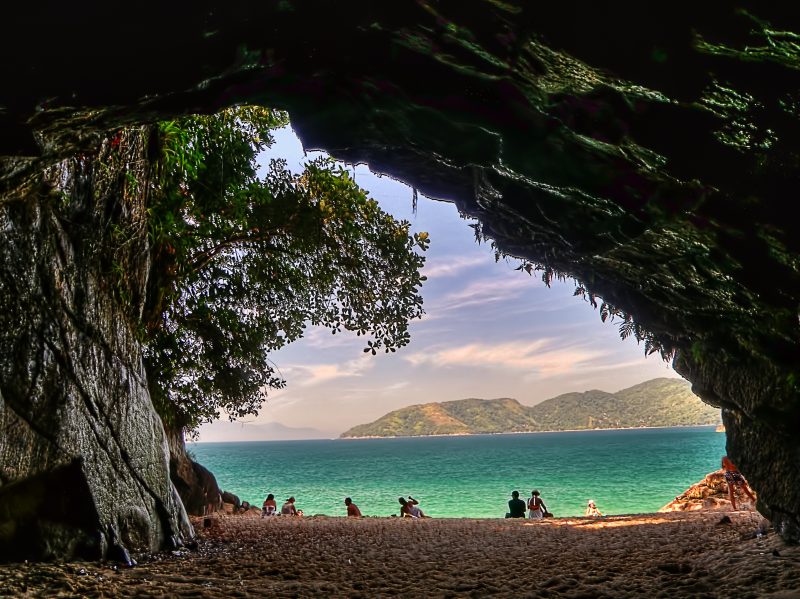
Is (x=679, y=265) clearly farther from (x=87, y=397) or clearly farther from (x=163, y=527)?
(x=163, y=527)

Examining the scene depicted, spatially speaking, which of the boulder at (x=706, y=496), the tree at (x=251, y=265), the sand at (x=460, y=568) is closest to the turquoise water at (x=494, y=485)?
the boulder at (x=706, y=496)

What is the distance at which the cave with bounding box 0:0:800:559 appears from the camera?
154 inches

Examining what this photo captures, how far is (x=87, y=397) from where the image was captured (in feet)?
23.9

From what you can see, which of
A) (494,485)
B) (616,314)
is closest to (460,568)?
(616,314)

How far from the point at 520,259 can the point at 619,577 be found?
16.2 feet

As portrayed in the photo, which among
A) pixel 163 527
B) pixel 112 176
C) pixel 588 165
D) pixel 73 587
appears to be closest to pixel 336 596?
pixel 73 587

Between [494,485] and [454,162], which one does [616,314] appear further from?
[494,485]

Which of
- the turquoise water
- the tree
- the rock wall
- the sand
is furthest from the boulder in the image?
the turquoise water

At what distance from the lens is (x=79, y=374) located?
283 inches

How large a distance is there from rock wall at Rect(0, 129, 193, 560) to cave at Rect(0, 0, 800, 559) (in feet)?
0.10

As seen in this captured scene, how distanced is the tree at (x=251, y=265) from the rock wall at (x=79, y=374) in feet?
6.32

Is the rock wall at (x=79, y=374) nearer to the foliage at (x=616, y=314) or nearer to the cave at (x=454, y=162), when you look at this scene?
the cave at (x=454, y=162)

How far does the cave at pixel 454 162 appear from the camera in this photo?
154 inches

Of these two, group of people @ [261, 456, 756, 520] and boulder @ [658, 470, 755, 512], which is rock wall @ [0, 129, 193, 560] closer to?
group of people @ [261, 456, 756, 520]
